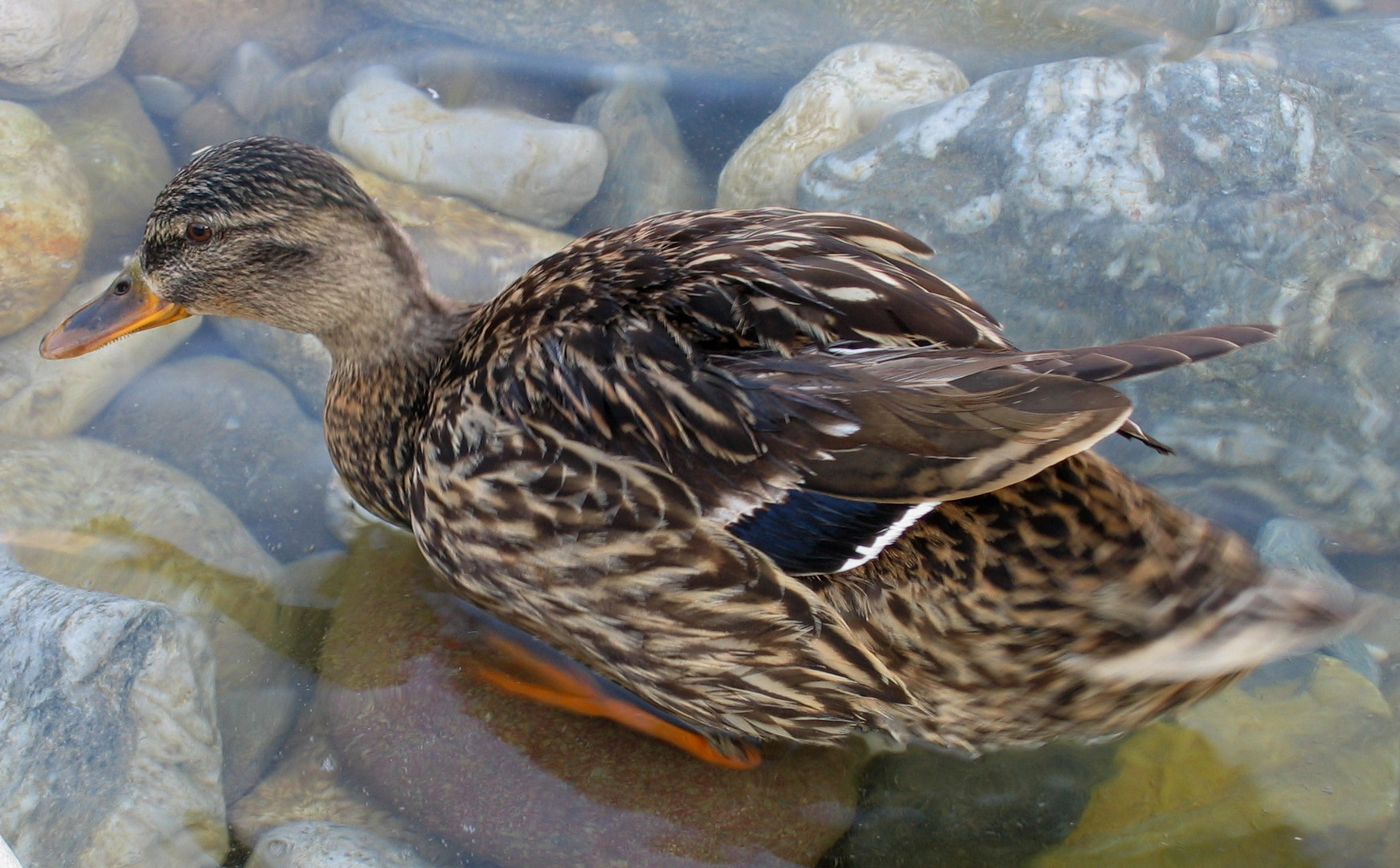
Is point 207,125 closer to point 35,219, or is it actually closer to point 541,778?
point 35,219

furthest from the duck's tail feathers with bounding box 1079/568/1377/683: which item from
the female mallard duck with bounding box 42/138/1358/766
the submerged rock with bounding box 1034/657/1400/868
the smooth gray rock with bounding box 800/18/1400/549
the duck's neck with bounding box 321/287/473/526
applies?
the duck's neck with bounding box 321/287/473/526

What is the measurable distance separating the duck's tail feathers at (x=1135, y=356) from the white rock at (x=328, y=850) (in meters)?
1.81

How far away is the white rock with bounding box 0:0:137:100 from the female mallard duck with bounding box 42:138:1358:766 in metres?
2.80

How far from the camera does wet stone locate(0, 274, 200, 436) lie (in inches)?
126

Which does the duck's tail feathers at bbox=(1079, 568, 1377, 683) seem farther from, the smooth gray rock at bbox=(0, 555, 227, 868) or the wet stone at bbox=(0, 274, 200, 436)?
the wet stone at bbox=(0, 274, 200, 436)

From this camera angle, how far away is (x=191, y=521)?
2949 millimetres

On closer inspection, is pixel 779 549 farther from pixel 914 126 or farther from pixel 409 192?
pixel 409 192

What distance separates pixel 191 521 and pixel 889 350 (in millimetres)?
2196

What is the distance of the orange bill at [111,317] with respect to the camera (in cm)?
264

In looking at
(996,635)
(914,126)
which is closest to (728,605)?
(996,635)

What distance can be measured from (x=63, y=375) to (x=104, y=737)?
1.49 metres

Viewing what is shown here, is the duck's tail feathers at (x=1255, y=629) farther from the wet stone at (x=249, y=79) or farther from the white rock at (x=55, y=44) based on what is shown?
the white rock at (x=55, y=44)

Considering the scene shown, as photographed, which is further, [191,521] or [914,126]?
[914,126]

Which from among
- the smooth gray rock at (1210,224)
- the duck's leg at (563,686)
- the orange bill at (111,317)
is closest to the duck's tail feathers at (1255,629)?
the duck's leg at (563,686)
